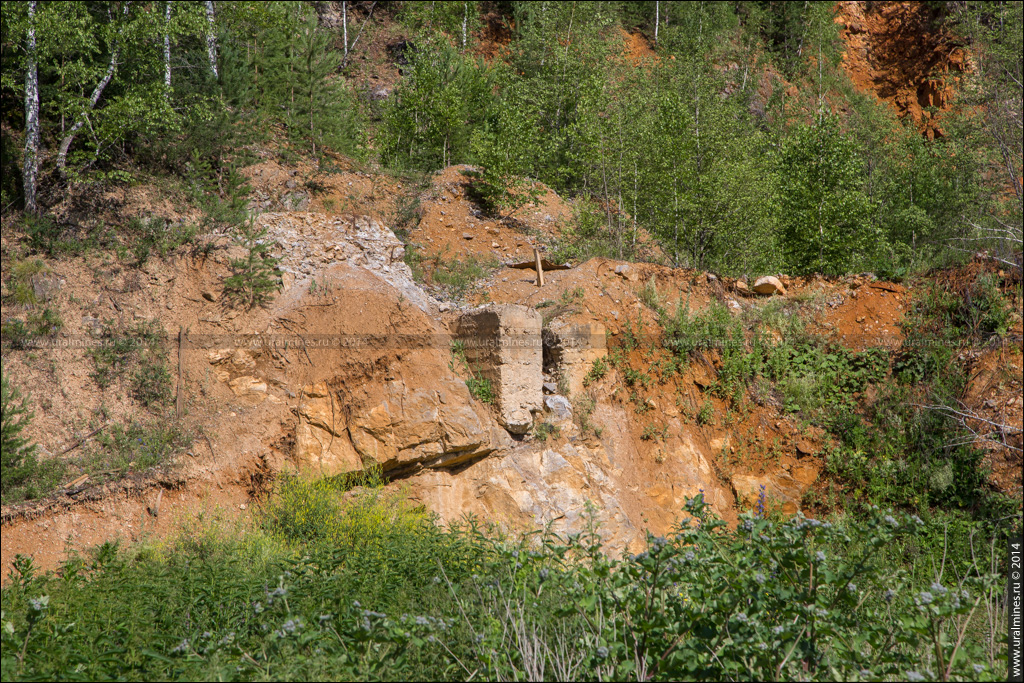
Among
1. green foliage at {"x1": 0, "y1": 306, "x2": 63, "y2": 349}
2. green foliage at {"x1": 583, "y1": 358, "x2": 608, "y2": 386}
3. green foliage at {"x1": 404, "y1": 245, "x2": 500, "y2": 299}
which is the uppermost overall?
green foliage at {"x1": 404, "y1": 245, "x2": 500, "y2": 299}

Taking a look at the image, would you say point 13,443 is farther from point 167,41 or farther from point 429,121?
point 429,121

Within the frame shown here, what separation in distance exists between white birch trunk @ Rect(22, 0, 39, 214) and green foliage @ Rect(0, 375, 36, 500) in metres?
3.67

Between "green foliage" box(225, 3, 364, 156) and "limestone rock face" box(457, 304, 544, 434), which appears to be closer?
"limestone rock face" box(457, 304, 544, 434)

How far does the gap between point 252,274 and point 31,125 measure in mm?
4339

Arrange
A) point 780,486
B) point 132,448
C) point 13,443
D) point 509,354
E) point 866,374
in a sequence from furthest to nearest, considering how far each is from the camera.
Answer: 1. point 866,374
2. point 780,486
3. point 509,354
4. point 132,448
5. point 13,443

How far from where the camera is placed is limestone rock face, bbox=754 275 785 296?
1250 centimetres

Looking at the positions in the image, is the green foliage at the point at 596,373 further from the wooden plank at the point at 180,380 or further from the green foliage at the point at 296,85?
the green foliage at the point at 296,85

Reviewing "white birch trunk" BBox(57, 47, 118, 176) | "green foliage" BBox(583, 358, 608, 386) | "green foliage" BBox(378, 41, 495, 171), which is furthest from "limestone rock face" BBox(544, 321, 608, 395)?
"green foliage" BBox(378, 41, 495, 171)

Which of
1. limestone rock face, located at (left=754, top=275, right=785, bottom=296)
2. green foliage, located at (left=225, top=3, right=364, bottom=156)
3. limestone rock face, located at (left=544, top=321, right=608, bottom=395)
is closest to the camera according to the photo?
limestone rock face, located at (left=544, top=321, right=608, bottom=395)

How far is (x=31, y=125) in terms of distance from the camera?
990cm

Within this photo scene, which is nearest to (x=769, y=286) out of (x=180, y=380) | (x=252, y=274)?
(x=252, y=274)

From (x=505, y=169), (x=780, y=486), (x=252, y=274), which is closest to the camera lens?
(x=252, y=274)

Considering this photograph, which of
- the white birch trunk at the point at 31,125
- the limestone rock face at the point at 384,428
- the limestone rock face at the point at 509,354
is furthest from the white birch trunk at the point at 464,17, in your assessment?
the limestone rock face at the point at 384,428

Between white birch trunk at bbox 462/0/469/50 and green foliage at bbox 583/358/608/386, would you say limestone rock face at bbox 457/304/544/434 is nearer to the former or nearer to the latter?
green foliage at bbox 583/358/608/386
